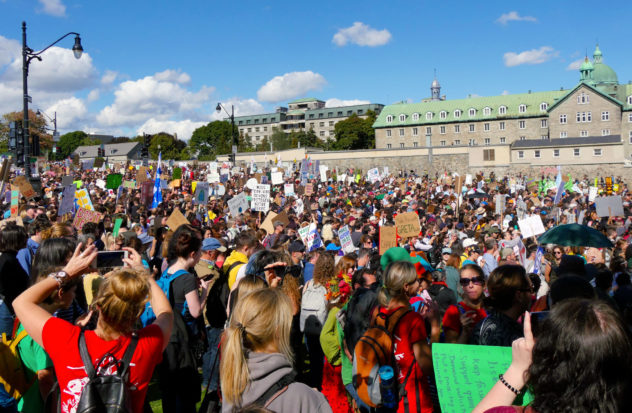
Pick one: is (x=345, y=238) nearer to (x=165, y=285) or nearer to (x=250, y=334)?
(x=165, y=285)

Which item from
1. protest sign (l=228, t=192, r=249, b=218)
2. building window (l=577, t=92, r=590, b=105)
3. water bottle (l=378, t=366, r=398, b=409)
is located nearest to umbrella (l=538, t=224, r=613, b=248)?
water bottle (l=378, t=366, r=398, b=409)

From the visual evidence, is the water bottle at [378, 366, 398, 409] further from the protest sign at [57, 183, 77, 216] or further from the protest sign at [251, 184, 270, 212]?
the protest sign at [57, 183, 77, 216]

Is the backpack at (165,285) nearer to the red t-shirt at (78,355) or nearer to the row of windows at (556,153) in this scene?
the red t-shirt at (78,355)

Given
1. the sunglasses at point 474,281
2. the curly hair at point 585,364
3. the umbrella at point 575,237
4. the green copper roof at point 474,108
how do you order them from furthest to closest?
the green copper roof at point 474,108
the umbrella at point 575,237
the sunglasses at point 474,281
the curly hair at point 585,364

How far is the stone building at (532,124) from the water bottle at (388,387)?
6003 centimetres

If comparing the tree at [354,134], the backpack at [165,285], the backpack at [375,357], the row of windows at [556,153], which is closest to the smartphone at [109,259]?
the backpack at [165,285]

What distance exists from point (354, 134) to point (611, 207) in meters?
81.8

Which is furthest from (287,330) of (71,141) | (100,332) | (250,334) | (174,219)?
(71,141)

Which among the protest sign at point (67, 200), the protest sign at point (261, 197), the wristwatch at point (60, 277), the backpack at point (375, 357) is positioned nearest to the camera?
the wristwatch at point (60, 277)

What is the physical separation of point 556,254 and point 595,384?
824cm

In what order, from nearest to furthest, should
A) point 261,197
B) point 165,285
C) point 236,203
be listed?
point 165,285 < point 236,203 < point 261,197

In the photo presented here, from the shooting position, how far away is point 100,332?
2605 millimetres

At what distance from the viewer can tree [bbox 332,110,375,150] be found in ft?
304

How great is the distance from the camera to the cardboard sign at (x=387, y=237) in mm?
8250
